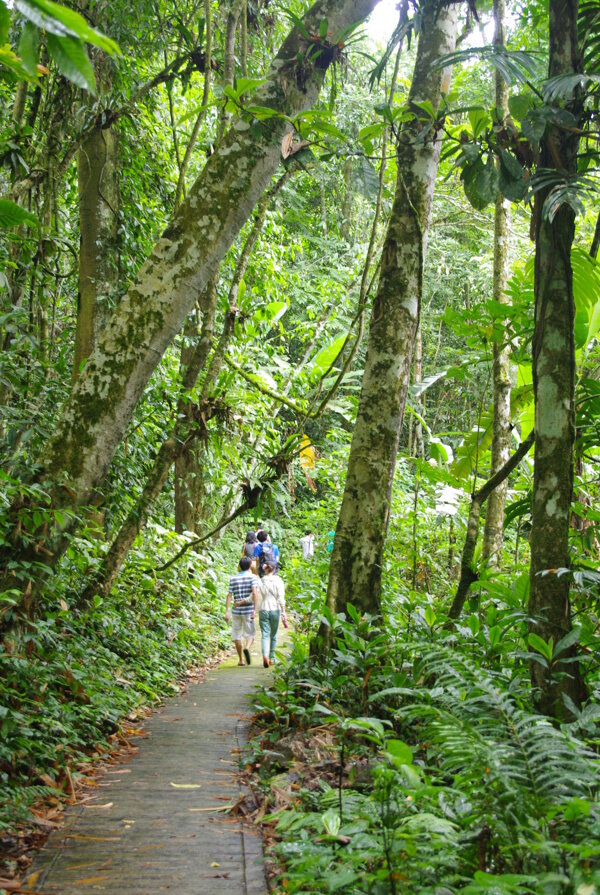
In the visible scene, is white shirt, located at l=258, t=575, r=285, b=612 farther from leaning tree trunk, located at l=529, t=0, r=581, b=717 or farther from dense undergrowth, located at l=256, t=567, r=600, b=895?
leaning tree trunk, located at l=529, t=0, r=581, b=717

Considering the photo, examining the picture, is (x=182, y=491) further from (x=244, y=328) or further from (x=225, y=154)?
(x=225, y=154)

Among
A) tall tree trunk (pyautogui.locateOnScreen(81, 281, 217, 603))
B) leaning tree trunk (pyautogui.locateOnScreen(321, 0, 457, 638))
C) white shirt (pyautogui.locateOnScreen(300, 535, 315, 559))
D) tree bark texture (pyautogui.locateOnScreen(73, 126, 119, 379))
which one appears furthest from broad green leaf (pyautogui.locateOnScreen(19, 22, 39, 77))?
white shirt (pyautogui.locateOnScreen(300, 535, 315, 559))

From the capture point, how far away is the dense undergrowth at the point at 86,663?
388 cm

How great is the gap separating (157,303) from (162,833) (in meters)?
3.07

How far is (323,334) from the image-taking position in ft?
47.8

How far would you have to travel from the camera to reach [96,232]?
7723 millimetres

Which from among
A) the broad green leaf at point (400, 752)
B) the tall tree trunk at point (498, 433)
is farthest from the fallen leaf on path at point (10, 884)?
the tall tree trunk at point (498, 433)

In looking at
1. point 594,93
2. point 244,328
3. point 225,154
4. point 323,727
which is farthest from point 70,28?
point 244,328

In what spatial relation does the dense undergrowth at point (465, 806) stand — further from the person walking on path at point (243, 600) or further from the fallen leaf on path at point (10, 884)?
the person walking on path at point (243, 600)

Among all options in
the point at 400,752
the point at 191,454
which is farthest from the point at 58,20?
the point at 191,454

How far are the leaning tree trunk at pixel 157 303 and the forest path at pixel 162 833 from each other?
4.57 feet

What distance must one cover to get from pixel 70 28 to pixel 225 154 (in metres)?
3.91

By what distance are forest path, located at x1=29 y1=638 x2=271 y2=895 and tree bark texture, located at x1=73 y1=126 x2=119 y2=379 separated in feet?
14.3

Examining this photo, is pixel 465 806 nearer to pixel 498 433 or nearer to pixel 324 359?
pixel 498 433
